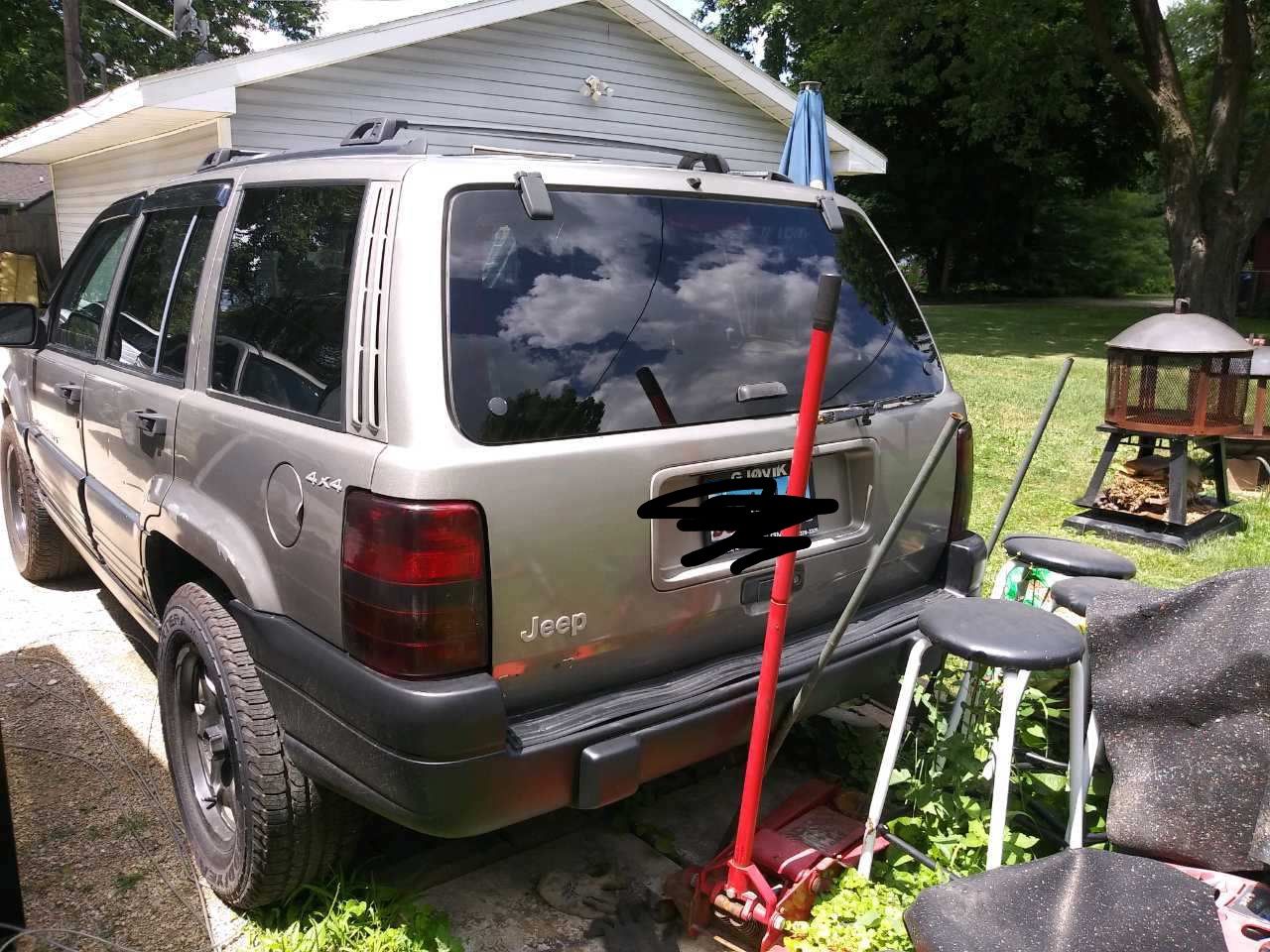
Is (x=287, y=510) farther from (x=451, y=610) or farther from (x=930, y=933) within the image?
Result: (x=930, y=933)

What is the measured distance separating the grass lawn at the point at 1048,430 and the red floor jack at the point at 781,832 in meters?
2.95

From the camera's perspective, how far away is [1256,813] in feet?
7.85

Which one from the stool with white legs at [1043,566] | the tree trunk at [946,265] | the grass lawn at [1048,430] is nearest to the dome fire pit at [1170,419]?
the grass lawn at [1048,430]

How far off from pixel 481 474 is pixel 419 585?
0.88 feet

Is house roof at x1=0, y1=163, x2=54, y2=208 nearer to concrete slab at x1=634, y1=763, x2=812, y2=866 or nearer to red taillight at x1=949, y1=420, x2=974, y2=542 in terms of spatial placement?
concrete slab at x1=634, y1=763, x2=812, y2=866

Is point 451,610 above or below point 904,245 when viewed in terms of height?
below

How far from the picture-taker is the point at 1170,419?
6043 millimetres

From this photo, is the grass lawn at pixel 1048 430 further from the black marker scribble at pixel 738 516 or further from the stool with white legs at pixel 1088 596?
the black marker scribble at pixel 738 516

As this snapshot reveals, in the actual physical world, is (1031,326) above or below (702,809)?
above

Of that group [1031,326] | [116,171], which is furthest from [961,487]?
[1031,326]

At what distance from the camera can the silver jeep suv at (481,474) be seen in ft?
6.95

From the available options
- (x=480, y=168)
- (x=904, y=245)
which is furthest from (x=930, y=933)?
(x=904, y=245)

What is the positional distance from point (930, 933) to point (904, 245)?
29545mm

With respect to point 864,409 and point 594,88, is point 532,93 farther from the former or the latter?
point 864,409
